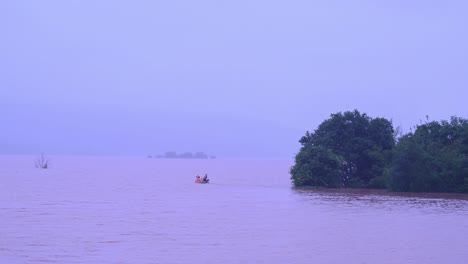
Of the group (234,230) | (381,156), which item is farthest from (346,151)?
(234,230)

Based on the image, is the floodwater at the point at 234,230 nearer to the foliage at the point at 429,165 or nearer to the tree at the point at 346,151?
the foliage at the point at 429,165

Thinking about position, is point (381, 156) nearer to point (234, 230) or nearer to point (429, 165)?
point (429, 165)

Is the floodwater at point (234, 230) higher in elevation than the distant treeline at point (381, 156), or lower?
lower

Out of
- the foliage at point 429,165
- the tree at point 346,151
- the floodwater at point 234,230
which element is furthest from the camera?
the tree at point 346,151

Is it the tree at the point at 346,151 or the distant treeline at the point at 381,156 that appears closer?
the distant treeline at the point at 381,156

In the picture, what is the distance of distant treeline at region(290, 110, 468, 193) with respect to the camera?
50.1 m

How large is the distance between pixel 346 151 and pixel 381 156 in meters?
4.10

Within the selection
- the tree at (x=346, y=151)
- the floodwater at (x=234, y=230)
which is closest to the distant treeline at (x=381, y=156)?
the tree at (x=346, y=151)

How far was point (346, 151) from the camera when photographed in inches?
2267

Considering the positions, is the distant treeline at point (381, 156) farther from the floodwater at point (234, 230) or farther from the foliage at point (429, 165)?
the floodwater at point (234, 230)

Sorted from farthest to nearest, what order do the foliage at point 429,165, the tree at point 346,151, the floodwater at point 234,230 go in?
the tree at point 346,151 → the foliage at point 429,165 → the floodwater at point 234,230

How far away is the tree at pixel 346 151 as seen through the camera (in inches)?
2196

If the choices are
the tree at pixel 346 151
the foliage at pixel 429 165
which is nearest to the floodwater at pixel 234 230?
the foliage at pixel 429 165

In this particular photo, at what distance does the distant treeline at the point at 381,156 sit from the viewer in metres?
50.1
